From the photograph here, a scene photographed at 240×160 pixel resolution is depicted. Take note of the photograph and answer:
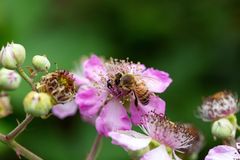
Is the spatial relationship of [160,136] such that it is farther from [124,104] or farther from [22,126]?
[22,126]

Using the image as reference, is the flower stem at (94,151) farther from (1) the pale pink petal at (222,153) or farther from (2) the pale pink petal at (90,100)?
(1) the pale pink petal at (222,153)

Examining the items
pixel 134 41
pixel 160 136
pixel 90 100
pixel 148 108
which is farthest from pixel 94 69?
pixel 134 41

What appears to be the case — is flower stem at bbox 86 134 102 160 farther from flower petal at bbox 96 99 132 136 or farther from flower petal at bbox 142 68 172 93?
flower petal at bbox 142 68 172 93

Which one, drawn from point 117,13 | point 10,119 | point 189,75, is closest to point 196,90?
point 189,75

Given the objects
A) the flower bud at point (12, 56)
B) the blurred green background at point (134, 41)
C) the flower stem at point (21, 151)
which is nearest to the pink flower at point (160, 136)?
the flower stem at point (21, 151)

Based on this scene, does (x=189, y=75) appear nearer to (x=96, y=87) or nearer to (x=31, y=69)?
(x=96, y=87)
